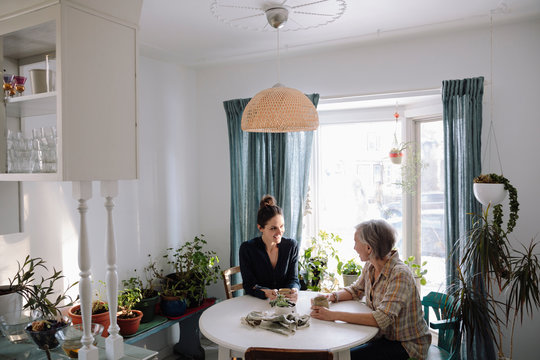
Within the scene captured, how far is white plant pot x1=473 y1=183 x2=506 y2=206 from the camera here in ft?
8.20

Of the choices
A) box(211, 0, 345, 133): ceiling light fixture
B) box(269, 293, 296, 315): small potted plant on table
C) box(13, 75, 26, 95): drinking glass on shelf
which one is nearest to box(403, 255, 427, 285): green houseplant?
box(269, 293, 296, 315): small potted plant on table

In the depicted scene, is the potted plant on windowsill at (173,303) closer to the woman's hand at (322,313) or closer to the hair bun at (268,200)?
the hair bun at (268,200)

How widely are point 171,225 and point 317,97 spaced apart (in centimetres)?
185

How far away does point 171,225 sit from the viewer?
12.7 ft

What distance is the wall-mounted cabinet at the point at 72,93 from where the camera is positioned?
165 centimetres

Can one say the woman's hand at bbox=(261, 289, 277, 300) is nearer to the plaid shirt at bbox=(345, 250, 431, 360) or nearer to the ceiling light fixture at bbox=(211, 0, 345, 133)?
the plaid shirt at bbox=(345, 250, 431, 360)

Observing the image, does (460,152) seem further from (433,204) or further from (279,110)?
(279,110)

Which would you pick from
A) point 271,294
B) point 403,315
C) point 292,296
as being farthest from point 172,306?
point 403,315

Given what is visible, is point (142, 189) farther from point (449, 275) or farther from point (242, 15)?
point (449, 275)

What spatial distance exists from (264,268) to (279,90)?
1.33 m

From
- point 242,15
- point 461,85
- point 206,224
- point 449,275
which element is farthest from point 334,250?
point 242,15

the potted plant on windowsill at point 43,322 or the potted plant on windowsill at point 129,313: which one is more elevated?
the potted plant on windowsill at point 43,322

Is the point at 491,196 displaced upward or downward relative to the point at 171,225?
upward

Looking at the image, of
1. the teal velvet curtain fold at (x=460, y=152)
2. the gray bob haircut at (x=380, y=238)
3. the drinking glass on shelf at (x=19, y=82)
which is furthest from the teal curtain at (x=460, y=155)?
the drinking glass on shelf at (x=19, y=82)
